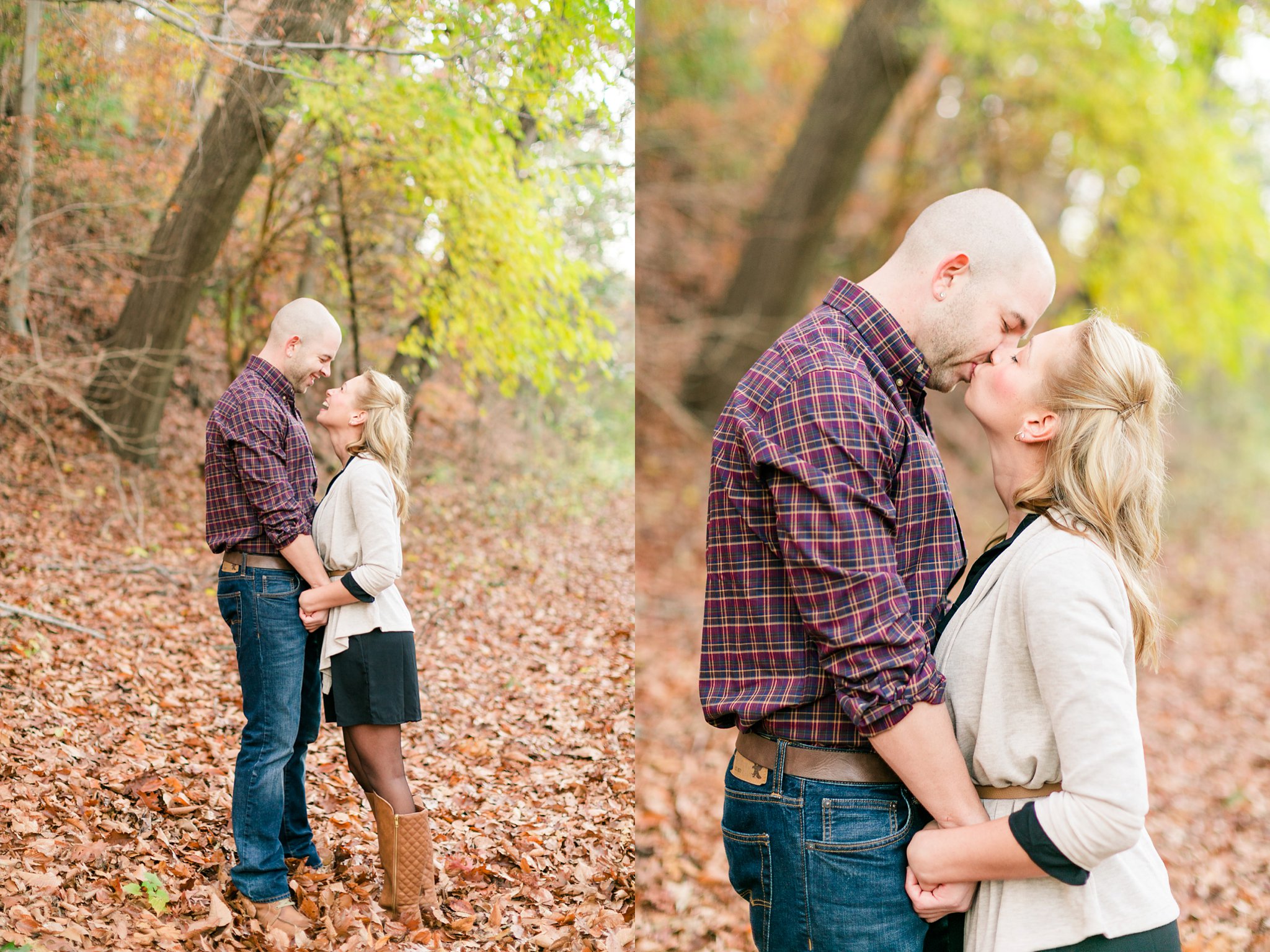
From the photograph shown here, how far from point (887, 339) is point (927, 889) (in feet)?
3.21

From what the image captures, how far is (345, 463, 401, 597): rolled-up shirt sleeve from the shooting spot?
2422 mm

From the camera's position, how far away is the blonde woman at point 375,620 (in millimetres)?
2430

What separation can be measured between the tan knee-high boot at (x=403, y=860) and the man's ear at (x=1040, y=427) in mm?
1805

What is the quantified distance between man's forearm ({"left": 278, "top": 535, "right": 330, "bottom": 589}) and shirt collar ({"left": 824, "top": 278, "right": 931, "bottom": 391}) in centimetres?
140

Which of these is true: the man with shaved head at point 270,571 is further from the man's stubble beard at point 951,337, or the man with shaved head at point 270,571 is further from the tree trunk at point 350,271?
the man's stubble beard at point 951,337

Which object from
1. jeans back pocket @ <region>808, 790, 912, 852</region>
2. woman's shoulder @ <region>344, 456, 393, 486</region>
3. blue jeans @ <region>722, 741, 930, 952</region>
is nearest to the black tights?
woman's shoulder @ <region>344, 456, 393, 486</region>

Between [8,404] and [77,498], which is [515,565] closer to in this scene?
[77,498]

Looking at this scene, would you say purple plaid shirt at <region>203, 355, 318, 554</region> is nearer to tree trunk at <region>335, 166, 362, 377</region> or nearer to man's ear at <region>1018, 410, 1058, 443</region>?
tree trunk at <region>335, 166, 362, 377</region>

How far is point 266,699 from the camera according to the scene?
2.46 meters

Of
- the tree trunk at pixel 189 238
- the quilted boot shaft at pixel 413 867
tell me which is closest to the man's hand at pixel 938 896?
the quilted boot shaft at pixel 413 867

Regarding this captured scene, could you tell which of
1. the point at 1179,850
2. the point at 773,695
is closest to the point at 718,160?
the point at 1179,850

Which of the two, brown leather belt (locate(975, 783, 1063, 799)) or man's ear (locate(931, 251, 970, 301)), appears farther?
man's ear (locate(931, 251, 970, 301))

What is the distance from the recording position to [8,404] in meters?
2.70

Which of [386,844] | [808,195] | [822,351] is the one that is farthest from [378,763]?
[808,195]
